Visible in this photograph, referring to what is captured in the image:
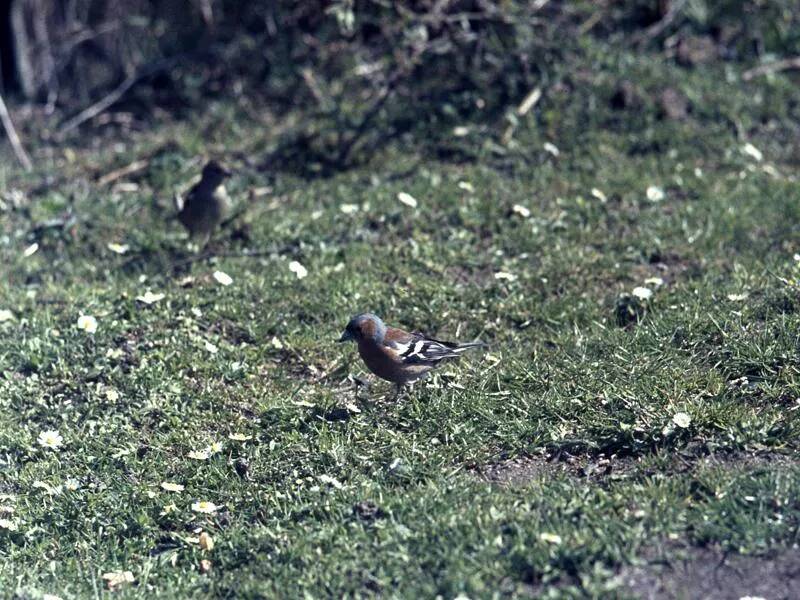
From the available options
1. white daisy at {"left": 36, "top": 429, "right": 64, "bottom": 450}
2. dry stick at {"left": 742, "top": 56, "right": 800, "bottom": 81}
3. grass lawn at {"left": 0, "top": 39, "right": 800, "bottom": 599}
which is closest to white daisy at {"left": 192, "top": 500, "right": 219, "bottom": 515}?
grass lawn at {"left": 0, "top": 39, "right": 800, "bottom": 599}

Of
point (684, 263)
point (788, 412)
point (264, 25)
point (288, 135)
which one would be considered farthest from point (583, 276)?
point (264, 25)

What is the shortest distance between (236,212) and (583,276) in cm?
285

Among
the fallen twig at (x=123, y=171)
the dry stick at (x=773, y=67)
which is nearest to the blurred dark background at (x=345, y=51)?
the dry stick at (x=773, y=67)

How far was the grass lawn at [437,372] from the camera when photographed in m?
4.79

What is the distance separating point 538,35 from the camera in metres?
10.4

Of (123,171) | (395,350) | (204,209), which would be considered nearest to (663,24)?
(204,209)

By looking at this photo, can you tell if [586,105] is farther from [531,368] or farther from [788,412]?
[788,412]

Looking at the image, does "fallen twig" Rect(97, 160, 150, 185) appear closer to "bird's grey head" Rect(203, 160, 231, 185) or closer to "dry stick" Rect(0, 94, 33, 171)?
"dry stick" Rect(0, 94, 33, 171)

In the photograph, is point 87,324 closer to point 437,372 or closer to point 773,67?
point 437,372

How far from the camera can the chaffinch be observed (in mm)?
6137

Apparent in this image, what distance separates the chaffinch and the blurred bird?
227 centimetres

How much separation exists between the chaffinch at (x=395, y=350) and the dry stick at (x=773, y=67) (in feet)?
19.0

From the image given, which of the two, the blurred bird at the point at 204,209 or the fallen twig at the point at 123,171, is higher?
the blurred bird at the point at 204,209

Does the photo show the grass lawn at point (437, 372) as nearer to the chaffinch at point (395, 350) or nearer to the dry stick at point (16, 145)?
the chaffinch at point (395, 350)
